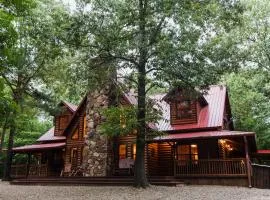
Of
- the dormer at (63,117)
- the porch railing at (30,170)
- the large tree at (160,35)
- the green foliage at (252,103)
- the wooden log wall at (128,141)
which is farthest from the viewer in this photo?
the green foliage at (252,103)

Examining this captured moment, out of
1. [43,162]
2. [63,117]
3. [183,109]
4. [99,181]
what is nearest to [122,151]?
[99,181]

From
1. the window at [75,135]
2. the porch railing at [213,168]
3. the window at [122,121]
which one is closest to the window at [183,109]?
the porch railing at [213,168]

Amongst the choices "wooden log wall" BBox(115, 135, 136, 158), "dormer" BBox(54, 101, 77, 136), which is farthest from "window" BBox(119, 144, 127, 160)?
"dormer" BBox(54, 101, 77, 136)

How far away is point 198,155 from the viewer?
21750 millimetres

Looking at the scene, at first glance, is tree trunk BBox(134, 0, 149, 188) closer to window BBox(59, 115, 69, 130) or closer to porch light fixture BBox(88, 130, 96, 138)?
porch light fixture BBox(88, 130, 96, 138)

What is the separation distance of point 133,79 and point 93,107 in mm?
7151

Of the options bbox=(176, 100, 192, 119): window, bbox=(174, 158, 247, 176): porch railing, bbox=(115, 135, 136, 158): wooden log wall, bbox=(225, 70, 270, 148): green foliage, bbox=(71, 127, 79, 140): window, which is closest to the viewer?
bbox=(174, 158, 247, 176): porch railing

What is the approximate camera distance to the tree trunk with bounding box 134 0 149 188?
53.1 feet

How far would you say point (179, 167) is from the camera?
2095cm

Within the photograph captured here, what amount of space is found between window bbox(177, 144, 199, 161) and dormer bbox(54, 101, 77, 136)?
34.7 ft

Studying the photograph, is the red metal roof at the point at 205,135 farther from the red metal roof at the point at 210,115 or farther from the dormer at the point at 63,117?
the dormer at the point at 63,117

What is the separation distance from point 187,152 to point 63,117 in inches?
480

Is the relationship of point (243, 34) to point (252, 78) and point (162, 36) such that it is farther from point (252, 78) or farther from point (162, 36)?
point (162, 36)

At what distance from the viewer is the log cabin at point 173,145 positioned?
63.2 feet
